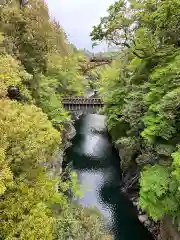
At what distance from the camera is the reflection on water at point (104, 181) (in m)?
18.5

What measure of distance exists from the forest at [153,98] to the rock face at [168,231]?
511 mm

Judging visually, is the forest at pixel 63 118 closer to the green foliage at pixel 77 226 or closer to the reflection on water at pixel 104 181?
the green foliage at pixel 77 226

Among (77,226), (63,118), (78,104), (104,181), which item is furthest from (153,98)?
(78,104)

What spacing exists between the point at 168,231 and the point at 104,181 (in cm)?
1074

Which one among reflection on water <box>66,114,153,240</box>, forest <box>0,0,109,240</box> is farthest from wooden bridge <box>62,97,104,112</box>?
forest <box>0,0,109,240</box>

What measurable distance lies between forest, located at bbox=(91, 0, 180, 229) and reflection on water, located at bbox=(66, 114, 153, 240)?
90.3 inches

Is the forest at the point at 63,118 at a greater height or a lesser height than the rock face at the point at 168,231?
greater

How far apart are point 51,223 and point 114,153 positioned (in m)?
22.5

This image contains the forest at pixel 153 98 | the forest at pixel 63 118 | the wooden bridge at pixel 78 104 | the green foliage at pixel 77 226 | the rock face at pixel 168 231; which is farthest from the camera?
the wooden bridge at pixel 78 104

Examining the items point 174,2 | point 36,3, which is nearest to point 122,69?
point 36,3

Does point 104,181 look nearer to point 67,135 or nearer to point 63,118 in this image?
point 63,118

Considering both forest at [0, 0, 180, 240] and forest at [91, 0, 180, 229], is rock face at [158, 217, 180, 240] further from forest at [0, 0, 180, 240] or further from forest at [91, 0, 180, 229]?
forest at [0, 0, 180, 240]

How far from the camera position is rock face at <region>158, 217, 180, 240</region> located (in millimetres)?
13570

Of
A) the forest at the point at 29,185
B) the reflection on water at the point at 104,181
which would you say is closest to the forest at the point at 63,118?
the forest at the point at 29,185
